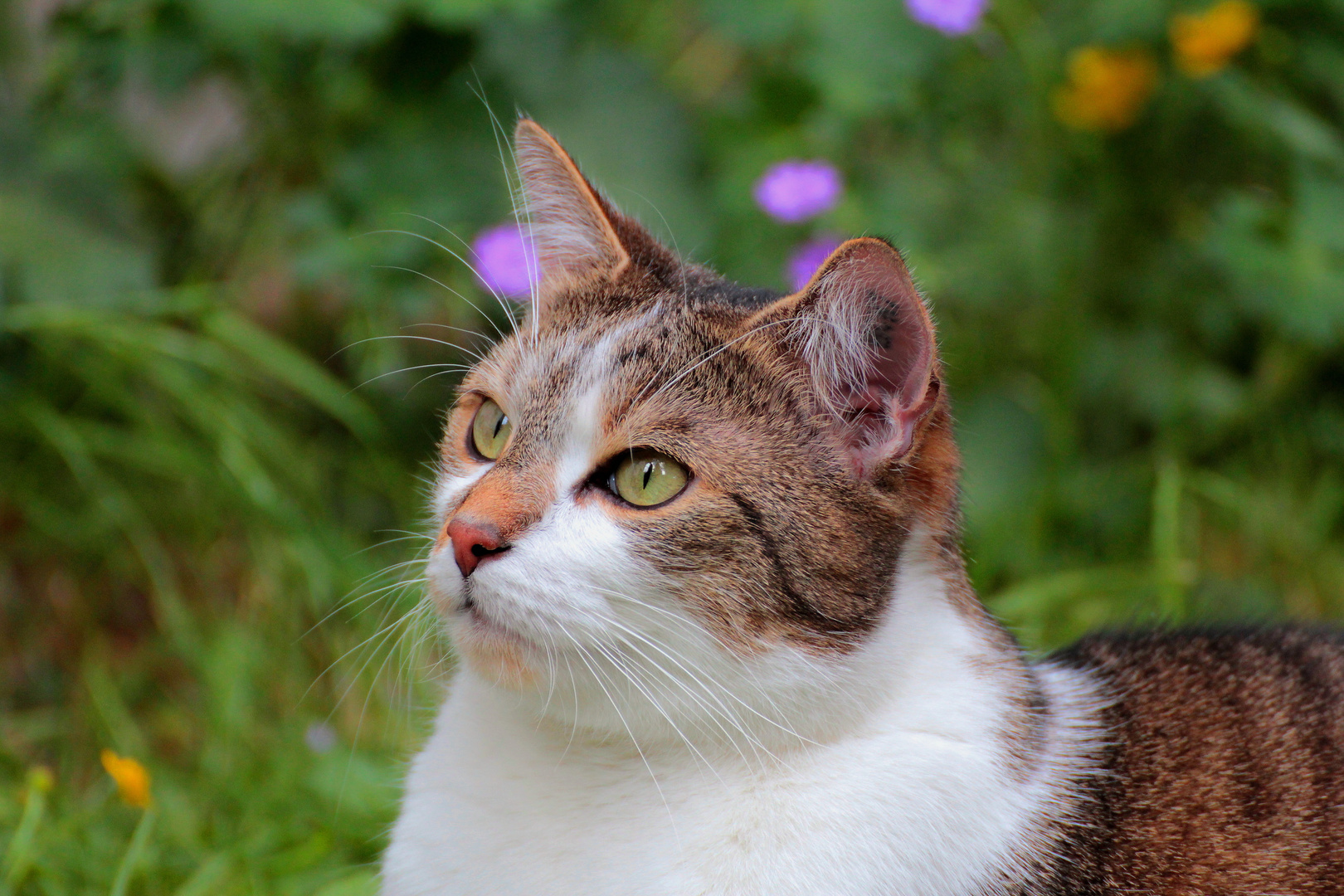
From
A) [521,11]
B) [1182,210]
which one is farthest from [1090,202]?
[521,11]

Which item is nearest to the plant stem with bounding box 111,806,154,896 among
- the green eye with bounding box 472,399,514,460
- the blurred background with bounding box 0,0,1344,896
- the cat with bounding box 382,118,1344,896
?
the blurred background with bounding box 0,0,1344,896

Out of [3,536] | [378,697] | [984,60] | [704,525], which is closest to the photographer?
[704,525]

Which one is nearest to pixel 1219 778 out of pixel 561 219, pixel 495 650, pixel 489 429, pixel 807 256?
pixel 495 650

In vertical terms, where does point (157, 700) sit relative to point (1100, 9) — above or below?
below

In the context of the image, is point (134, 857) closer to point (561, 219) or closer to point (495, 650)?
point (495, 650)

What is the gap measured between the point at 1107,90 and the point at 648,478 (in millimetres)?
2527

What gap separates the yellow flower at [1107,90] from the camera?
11.7 feet

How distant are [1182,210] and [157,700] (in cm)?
319

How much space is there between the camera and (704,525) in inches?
66.7

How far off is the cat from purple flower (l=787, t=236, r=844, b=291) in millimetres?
1187

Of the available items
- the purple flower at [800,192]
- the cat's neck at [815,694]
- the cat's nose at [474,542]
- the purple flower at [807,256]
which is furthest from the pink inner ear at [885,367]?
the purple flower at [800,192]

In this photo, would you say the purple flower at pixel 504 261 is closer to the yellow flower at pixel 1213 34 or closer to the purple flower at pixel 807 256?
the purple flower at pixel 807 256

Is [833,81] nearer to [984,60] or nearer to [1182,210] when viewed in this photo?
[984,60]

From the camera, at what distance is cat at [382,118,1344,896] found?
1673mm
